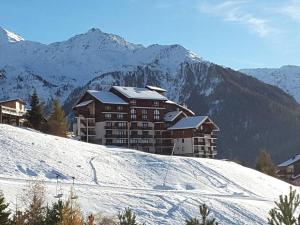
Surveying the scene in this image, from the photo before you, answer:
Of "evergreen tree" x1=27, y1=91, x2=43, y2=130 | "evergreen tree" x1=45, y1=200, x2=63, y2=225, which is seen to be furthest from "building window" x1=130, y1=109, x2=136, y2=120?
"evergreen tree" x1=45, y1=200, x2=63, y2=225

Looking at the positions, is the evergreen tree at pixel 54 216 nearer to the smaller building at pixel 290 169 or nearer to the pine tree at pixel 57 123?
the pine tree at pixel 57 123

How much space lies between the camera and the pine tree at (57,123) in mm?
102812

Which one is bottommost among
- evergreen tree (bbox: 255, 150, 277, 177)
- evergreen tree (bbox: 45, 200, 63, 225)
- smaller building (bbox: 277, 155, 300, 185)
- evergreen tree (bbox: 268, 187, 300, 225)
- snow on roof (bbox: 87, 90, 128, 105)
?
smaller building (bbox: 277, 155, 300, 185)

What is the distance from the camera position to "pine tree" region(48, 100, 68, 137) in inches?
4048

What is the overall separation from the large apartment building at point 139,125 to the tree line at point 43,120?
484cm

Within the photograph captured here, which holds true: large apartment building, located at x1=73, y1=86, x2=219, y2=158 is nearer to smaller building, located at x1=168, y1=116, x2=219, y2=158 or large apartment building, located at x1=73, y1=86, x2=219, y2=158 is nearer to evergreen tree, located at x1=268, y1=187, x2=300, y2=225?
smaller building, located at x1=168, y1=116, x2=219, y2=158

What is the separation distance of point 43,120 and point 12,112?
5900 mm

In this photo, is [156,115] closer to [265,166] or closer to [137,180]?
[265,166]

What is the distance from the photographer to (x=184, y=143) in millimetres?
113188

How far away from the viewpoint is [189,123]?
114 meters

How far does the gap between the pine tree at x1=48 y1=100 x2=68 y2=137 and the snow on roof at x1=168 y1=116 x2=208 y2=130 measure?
21.5 meters

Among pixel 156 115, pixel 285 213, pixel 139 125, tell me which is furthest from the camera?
pixel 156 115

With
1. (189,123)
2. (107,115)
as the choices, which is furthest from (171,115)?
(107,115)

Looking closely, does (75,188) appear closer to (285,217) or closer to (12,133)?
(12,133)
